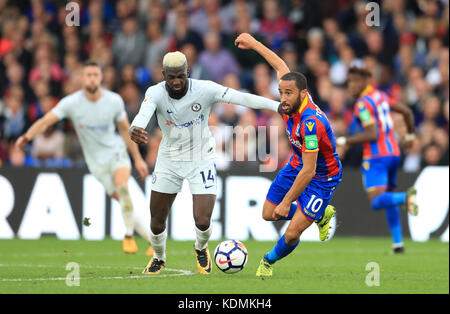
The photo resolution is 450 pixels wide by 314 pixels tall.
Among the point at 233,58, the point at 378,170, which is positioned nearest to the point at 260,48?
the point at 378,170

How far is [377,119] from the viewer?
13.9 meters

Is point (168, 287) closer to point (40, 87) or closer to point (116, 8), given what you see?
point (40, 87)

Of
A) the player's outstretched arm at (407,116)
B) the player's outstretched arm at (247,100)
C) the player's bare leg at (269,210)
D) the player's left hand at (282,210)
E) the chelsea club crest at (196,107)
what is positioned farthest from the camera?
the player's outstretched arm at (407,116)

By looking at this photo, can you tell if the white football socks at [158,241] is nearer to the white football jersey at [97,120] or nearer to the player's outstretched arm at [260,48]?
the player's outstretched arm at [260,48]

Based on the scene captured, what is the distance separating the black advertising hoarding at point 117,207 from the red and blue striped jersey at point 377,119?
8.24 feet

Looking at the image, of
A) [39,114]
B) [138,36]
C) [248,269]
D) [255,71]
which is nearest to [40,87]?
[39,114]

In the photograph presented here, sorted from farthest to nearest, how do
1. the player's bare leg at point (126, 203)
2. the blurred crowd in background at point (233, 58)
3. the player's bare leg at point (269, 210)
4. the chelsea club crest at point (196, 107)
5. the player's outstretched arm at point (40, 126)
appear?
the blurred crowd in background at point (233, 58), the player's bare leg at point (126, 203), the player's outstretched arm at point (40, 126), the player's bare leg at point (269, 210), the chelsea club crest at point (196, 107)

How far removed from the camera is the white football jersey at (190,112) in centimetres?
957

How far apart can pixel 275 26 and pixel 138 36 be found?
284 cm

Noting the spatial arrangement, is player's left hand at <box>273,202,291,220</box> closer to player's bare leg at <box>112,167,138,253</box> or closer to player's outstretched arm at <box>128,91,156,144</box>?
player's outstretched arm at <box>128,91,156,144</box>

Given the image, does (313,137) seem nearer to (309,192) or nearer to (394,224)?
(309,192)

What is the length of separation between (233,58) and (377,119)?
17.4 ft

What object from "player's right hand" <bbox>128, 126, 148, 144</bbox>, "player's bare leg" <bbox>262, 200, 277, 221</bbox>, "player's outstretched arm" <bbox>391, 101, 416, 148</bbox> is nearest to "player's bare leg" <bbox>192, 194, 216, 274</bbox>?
"player's bare leg" <bbox>262, 200, 277, 221</bbox>

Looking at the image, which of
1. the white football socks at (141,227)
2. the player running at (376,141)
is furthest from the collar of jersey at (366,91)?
the white football socks at (141,227)
